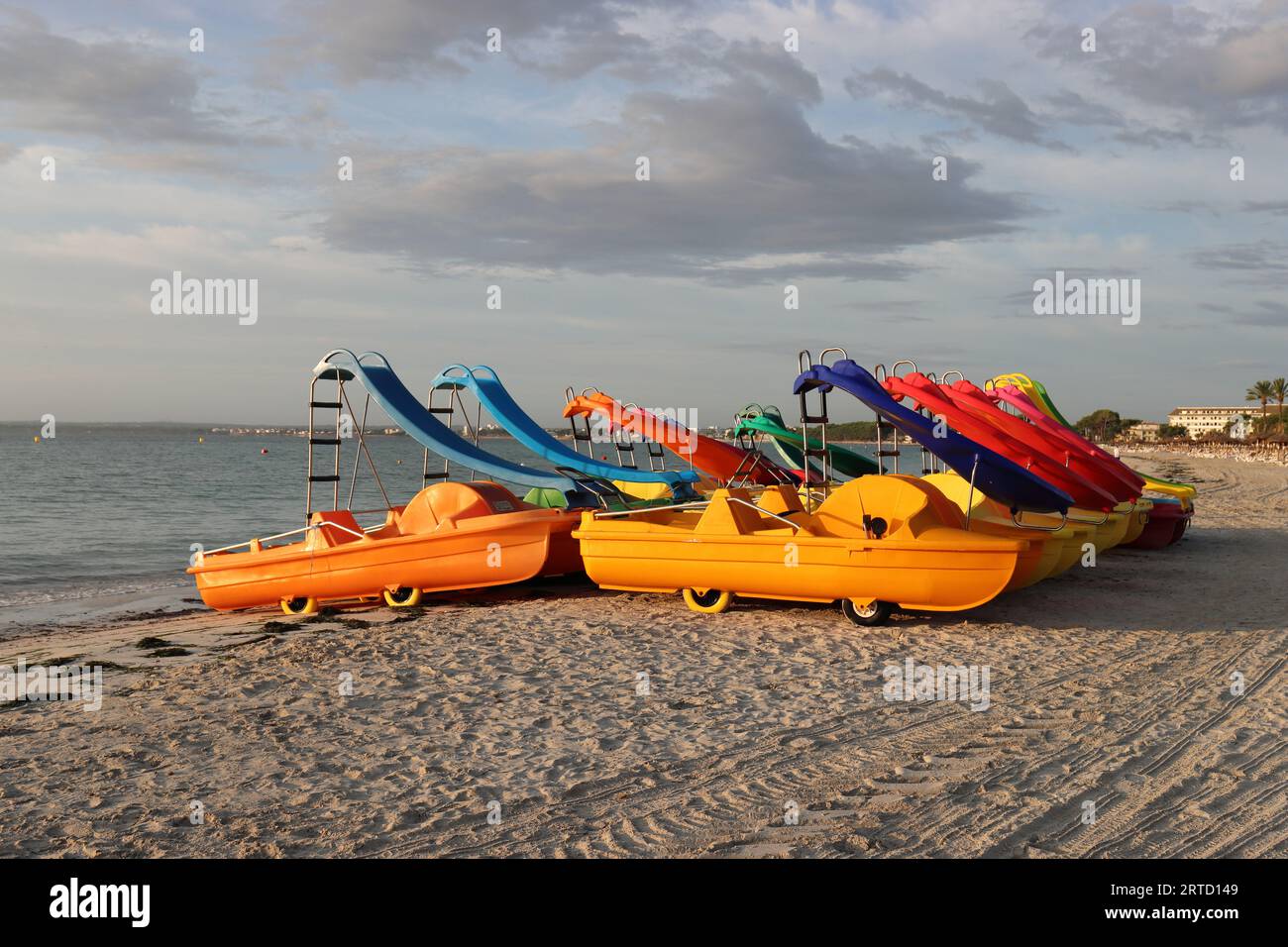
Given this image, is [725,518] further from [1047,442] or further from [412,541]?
[1047,442]

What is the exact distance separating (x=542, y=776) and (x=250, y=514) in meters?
28.7

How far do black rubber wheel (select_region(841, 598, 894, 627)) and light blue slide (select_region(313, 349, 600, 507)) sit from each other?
3.89m

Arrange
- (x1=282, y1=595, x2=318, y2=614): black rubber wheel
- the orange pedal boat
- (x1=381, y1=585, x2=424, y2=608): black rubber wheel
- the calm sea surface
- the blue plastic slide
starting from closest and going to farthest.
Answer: the blue plastic slide
the orange pedal boat
(x1=381, y1=585, x2=424, y2=608): black rubber wheel
(x1=282, y1=595, x2=318, y2=614): black rubber wheel
the calm sea surface

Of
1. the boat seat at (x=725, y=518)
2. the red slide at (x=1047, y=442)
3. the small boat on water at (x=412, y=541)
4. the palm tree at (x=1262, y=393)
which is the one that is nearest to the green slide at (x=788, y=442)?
the red slide at (x=1047, y=442)

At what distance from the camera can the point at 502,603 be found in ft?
37.8

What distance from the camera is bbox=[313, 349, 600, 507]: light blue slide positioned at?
11.5m

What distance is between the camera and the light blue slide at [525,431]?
12.3 meters

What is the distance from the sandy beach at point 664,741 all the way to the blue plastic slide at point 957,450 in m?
1.23

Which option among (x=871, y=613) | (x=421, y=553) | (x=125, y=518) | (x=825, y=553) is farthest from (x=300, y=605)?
(x=125, y=518)

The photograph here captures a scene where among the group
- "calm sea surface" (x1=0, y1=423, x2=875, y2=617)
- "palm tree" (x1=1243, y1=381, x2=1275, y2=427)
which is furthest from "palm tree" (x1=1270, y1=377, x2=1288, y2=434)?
"calm sea surface" (x1=0, y1=423, x2=875, y2=617)

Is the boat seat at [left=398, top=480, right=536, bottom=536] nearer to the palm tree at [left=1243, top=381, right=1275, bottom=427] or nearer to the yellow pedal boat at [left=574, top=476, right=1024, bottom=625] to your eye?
the yellow pedal boat at [left=574, top=476, right=1024, bottom=625]

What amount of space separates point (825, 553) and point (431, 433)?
15.6 ft
